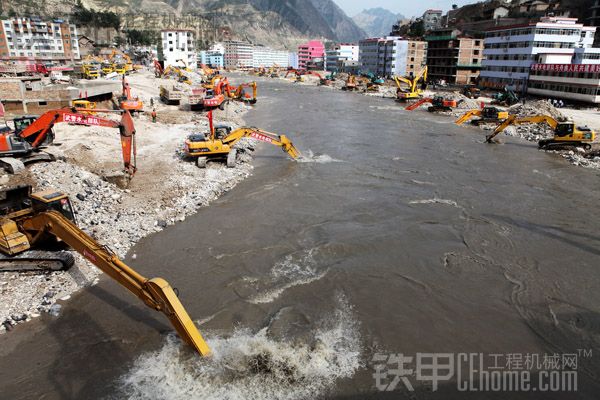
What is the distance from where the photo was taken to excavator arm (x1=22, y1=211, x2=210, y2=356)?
27.8ft

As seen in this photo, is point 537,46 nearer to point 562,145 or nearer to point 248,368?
point 562,145

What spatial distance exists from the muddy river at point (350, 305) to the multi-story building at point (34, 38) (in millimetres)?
105773

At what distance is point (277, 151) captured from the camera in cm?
3039

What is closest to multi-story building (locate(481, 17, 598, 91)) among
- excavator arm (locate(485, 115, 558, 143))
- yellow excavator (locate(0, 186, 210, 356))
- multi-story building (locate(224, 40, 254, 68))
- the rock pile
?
excavator arm (locate(485, 115, 558, 143))

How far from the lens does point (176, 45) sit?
11819cm

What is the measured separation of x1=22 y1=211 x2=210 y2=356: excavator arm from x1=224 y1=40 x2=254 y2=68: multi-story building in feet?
608

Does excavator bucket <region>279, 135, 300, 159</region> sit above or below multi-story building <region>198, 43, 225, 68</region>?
below

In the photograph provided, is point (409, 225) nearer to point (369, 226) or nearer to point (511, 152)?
point (369, 226)

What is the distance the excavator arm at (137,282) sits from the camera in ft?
27.8

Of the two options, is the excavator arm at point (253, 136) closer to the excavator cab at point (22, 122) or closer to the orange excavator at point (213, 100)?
the excavator cab at point (22, 122)

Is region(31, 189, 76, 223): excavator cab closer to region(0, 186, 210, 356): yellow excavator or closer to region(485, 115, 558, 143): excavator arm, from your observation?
region(0, 186, 210, 356): yellow excavator

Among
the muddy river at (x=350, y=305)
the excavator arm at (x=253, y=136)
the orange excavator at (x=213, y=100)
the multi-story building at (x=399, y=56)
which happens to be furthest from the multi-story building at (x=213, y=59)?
the muddy river at (x=350, y=305)

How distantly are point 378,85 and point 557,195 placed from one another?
70724 mm

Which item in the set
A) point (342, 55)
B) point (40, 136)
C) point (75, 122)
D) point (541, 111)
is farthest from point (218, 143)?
point (342, 55)
